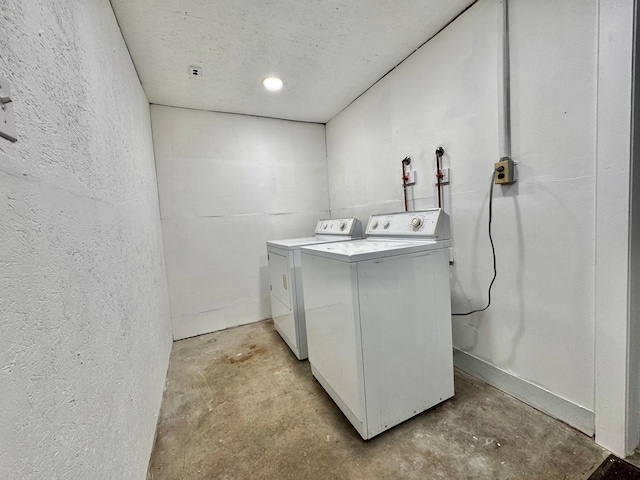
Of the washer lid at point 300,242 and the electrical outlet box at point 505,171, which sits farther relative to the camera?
the washer lid at point 300,242

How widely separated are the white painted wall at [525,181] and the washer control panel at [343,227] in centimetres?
54

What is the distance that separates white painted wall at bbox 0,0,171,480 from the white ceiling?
388 mm

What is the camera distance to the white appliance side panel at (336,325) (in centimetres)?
125

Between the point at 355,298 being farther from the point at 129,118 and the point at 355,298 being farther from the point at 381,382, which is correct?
the point at 129,118

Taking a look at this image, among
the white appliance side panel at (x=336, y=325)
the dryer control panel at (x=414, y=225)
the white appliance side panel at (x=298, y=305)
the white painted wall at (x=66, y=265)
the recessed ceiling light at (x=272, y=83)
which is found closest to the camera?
the white painted wall at (x=66, y=265)

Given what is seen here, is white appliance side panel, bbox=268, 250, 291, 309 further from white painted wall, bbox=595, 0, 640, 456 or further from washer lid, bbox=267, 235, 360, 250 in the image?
white painted wall, bbox=595, 0, 640, 456

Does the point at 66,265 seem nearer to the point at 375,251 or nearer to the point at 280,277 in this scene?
the point at 375,251

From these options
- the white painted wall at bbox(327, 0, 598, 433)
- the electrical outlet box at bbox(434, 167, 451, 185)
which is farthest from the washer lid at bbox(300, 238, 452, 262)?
the electrical outlet box at bbox(434, 167, 451, 185)

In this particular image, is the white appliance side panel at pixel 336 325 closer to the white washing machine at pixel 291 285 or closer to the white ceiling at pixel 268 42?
the white washing machine at pixel 291 285

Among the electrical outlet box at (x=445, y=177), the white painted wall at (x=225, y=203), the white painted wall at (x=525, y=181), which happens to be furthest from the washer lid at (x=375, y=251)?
the white painted wall at (x=225, y=203)

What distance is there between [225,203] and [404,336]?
7.19ft

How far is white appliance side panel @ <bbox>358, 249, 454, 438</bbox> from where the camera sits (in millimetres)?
1273

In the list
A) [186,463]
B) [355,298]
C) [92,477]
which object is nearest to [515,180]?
[355,298]

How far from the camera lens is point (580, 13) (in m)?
1.14
